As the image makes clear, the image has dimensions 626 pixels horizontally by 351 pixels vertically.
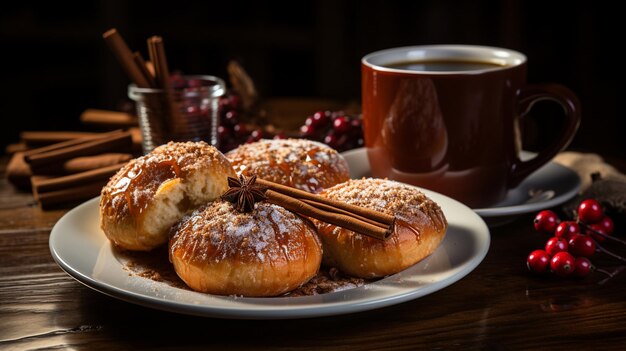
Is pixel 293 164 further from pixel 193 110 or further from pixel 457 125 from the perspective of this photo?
pixel 193 110

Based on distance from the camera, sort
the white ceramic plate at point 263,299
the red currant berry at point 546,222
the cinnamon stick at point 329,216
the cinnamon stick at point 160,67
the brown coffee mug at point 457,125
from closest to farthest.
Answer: the white ceramic plate at point 263,299, the cinnamon stick at point 329,216, the red currant berry at point 546,222, the brown coffee mug at point 457,125, the cinnamon stick at point 160,67

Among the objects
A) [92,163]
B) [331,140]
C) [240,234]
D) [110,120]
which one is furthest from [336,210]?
[110,120]

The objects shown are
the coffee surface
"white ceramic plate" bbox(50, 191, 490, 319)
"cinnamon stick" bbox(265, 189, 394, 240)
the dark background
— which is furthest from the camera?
the dark background

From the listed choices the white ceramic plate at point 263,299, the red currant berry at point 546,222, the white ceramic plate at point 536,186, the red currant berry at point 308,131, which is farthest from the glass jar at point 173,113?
the red currant berry at point 546,222

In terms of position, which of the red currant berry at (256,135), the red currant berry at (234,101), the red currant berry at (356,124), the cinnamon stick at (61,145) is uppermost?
the red currant berry at (234,101)

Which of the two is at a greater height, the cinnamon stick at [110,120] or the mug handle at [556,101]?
the mug handle at [556,101]

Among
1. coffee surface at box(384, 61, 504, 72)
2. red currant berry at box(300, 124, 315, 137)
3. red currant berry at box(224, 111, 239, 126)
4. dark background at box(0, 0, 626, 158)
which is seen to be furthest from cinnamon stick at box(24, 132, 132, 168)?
dark background at box(0, 0, 626, 158)

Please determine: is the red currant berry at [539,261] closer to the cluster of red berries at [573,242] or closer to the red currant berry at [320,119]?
the cluster of red berries at [573,242]

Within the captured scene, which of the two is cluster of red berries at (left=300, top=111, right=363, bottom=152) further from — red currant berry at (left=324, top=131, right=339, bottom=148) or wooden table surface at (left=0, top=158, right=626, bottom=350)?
wooden table surface at (left=0, top=158, right=626, bottom=350)
